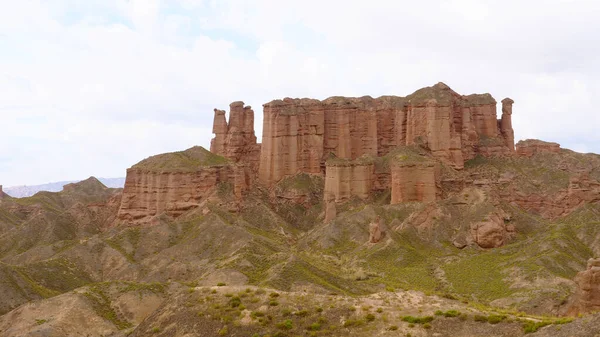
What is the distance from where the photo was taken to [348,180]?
110062 mm

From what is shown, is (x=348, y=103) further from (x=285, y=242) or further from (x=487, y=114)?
(x=285, y=242)

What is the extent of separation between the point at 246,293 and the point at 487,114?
91.8 meters

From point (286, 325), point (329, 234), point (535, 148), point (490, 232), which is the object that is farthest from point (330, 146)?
point (286, 325)

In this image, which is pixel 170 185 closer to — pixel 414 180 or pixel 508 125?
pixel 414 180

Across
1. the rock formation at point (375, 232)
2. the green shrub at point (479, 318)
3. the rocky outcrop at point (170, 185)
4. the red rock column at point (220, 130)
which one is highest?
the red rock column at point (220, 130)

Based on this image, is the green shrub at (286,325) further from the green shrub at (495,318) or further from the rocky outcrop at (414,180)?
the rocky outcrop at (414,180)

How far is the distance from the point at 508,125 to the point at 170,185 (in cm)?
7177

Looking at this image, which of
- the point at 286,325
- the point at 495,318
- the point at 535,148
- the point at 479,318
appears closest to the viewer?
the point at 495,318

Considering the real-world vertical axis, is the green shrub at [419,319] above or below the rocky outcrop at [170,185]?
below

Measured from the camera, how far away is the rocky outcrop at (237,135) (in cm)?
12575

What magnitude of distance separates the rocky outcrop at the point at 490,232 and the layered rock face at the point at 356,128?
32673mm

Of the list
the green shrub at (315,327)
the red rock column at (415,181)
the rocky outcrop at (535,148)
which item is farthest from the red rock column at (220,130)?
the green shrub at (315,327)

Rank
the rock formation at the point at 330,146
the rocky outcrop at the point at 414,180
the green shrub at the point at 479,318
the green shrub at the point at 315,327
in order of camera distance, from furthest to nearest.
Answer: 1. the rock formation at the point at 330,146
2. the rocky outcrop at the point at 414,180
3. the green shrub at the point at 315,327
4. the green shrub at the point at 479,318

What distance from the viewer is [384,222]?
94.9 m
